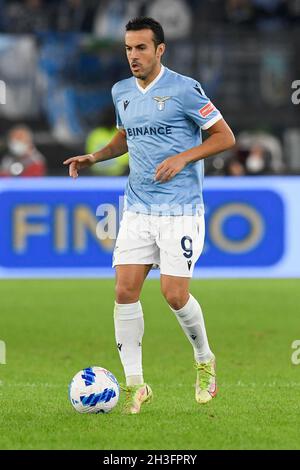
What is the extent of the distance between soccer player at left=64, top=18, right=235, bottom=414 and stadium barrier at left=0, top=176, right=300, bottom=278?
740 cm

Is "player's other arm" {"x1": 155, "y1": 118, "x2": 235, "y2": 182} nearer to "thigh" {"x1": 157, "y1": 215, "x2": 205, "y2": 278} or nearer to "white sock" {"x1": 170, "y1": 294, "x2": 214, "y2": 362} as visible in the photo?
"thigh" {"x1": 157, "y1": 215, "x2": 205, "y2": 278}

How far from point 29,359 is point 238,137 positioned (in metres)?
8.89

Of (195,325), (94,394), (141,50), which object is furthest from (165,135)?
(94,394)

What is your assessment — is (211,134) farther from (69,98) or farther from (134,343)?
(69,98)

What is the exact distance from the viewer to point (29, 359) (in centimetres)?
966

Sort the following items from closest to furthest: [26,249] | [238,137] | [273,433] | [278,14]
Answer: [273,433], [26,249], [238,137], [278,14]

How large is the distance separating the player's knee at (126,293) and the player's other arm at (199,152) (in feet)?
2.15

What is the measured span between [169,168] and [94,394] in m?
1.32

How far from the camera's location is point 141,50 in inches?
272

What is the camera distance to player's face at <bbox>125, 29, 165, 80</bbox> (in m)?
6.89

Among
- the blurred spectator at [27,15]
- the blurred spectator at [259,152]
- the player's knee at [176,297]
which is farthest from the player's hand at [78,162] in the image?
the blurred spectator at [27,15]

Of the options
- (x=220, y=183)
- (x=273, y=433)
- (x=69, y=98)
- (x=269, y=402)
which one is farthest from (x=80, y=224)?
(x=273, y=433)

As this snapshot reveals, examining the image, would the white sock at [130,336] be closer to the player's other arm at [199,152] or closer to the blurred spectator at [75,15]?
the player's other arm at [199,152]

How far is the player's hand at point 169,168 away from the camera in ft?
22.2
